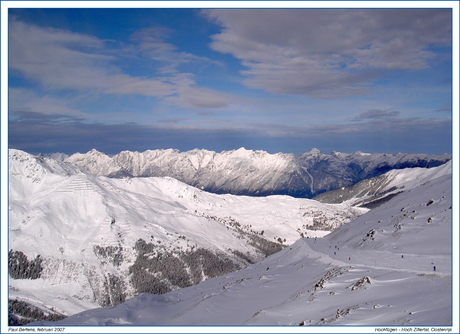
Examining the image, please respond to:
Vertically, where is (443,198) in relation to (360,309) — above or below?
above

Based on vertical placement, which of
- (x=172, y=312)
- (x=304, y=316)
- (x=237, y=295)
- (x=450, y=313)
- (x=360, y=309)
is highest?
(x=450, y=313)

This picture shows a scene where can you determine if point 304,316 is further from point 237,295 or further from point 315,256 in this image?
point 315,256

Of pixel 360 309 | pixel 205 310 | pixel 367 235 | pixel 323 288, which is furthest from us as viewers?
pixel 367 235

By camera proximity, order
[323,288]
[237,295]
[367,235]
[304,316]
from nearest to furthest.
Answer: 1. [304,316]
2. [323,288]
3. [237,295]
4. [367,235]

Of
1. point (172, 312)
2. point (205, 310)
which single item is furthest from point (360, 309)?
point (172, 312)

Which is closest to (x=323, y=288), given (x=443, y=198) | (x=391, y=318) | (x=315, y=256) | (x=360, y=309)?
(x=360, y=309)

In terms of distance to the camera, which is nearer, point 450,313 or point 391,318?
point 450,313
